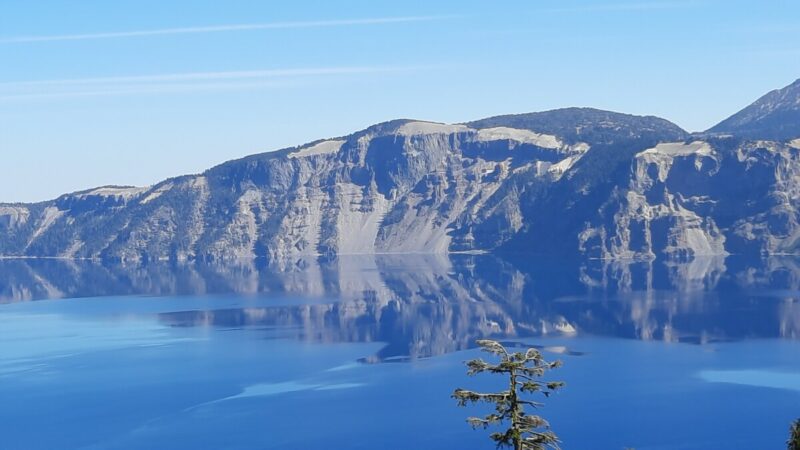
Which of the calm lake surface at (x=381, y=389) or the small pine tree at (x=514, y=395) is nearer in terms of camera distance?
the small pine tree at (x=514, y=395)

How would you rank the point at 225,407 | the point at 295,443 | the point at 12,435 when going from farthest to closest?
the point at 225,407, the point at 12,435, the point at 295,443

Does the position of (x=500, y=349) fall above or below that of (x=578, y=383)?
above

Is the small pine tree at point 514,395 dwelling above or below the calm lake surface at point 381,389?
above

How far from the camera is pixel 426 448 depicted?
340ft

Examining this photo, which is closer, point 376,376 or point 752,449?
point 752,449

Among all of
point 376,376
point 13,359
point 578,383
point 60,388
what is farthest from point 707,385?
point 13,359

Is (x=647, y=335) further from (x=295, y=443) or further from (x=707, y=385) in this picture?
(x=295, y=443)

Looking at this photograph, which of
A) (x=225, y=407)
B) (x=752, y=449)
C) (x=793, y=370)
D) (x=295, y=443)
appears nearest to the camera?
(x=752, y=449)

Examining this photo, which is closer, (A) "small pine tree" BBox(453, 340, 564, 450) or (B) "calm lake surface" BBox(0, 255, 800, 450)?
(A) "small pine tree" BBox(453, 340, 564, 450)

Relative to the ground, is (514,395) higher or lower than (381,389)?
higher

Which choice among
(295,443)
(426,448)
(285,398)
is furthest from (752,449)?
(285,398)

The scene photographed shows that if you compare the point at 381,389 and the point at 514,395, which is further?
the point at 381,389

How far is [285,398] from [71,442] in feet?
95.6

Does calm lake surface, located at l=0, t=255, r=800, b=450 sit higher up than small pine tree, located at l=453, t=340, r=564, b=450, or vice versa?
small pine tree, located at l=453, t=340, r=564, b=450
